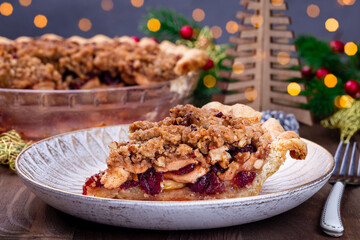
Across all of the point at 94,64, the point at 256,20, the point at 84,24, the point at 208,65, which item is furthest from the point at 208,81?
the point at 84,24

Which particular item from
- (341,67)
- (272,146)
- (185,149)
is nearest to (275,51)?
(341,67)

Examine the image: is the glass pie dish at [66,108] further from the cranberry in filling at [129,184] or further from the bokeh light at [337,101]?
the bokeh light at [337,101]

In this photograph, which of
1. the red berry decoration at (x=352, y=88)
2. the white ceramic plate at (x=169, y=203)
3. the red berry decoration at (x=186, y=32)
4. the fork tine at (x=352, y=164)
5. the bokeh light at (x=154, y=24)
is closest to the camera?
the white ceramic plate at (x=169, y=203)

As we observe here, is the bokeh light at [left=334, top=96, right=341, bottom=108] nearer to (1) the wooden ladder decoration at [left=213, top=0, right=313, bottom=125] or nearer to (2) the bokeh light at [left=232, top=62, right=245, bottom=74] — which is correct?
(1) the wooden ladder decoration at [left=213, top=0, right=313, bottom=125]

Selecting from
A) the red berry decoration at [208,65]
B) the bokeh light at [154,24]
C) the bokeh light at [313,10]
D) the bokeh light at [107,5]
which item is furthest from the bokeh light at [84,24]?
the bokeh light at [313,10]

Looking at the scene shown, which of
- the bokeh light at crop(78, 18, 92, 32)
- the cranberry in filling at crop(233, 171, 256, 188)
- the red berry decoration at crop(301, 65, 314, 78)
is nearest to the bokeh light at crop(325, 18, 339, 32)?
the red berry decoration at crop(301, 65, 314, 78)

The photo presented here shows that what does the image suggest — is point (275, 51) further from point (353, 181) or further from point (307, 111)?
point (353, 181)
